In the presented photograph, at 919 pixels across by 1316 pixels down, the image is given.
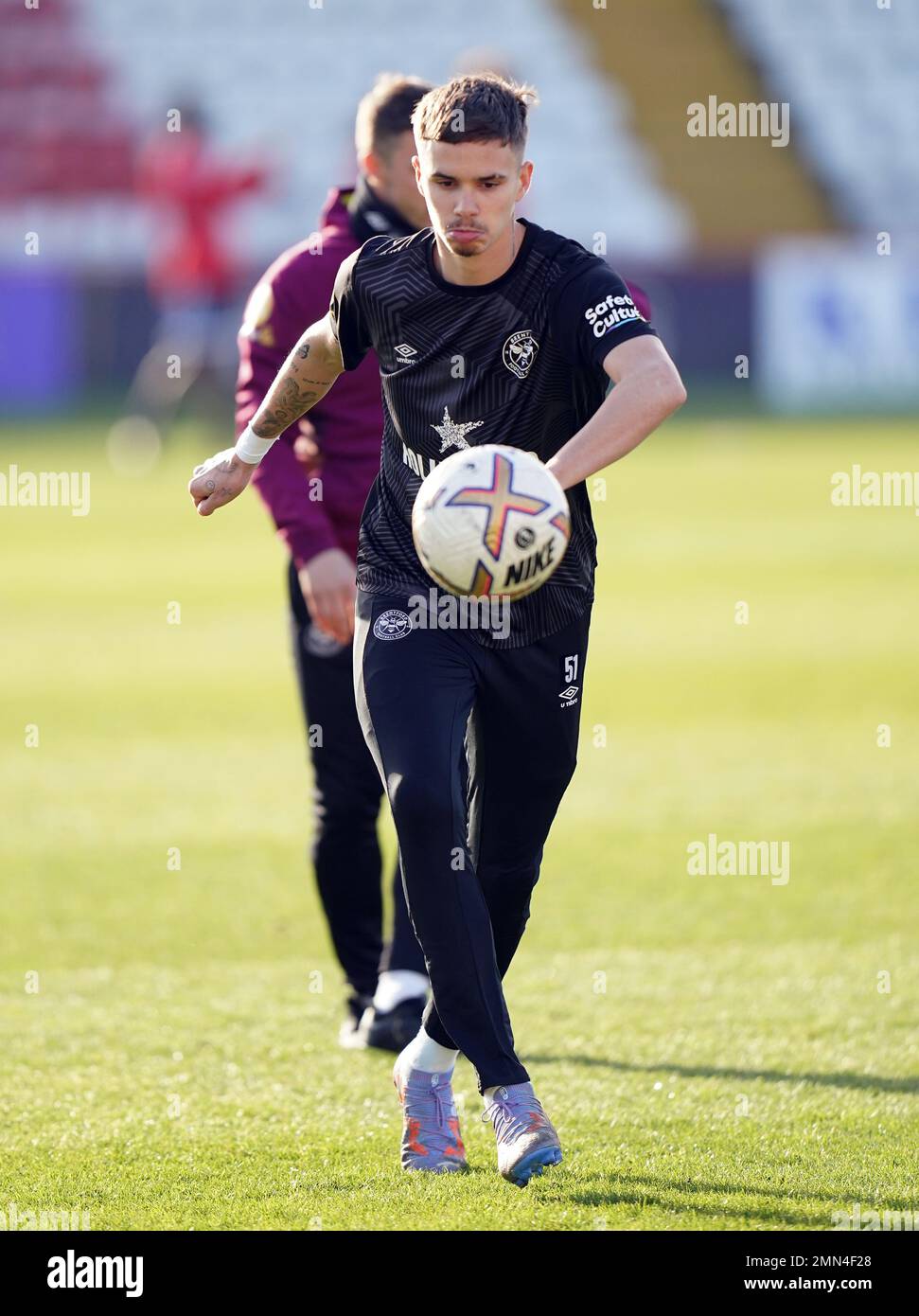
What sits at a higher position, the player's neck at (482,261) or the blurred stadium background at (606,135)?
the blurred stadium background at (606,135)

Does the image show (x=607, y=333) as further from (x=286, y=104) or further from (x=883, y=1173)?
(x=286, y=104)

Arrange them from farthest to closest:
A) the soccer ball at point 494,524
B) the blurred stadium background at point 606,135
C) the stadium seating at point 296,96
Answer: the stadium seating at point 296,96, the blurred stadium background at point 606,135, the soccer ball at point 494,524

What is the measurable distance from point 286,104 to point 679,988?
2902cm

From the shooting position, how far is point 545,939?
20.6ft

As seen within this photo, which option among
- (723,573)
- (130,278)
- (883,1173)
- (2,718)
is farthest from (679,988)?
(130,278)

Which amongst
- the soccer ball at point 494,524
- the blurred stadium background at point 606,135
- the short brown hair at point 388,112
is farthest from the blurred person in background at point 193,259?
the soccer ball at point 494,524

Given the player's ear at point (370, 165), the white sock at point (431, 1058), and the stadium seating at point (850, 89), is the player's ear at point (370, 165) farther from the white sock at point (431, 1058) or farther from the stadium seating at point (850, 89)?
the stadium seating at point (850, 89)

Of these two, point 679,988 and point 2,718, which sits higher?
point 2,718

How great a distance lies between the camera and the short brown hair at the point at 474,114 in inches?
151

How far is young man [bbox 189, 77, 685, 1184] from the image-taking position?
3.87 meters

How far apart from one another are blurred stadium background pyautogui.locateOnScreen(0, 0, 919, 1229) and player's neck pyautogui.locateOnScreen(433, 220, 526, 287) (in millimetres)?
1950

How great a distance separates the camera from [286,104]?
3247 centimetres

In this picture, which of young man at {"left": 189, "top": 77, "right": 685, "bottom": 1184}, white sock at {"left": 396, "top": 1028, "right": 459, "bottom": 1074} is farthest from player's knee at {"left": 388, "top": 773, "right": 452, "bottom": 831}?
white sock at {"left": 396, "top": 1028, "right": 459, "bottom": 1074}

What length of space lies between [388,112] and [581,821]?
3.63 metres
